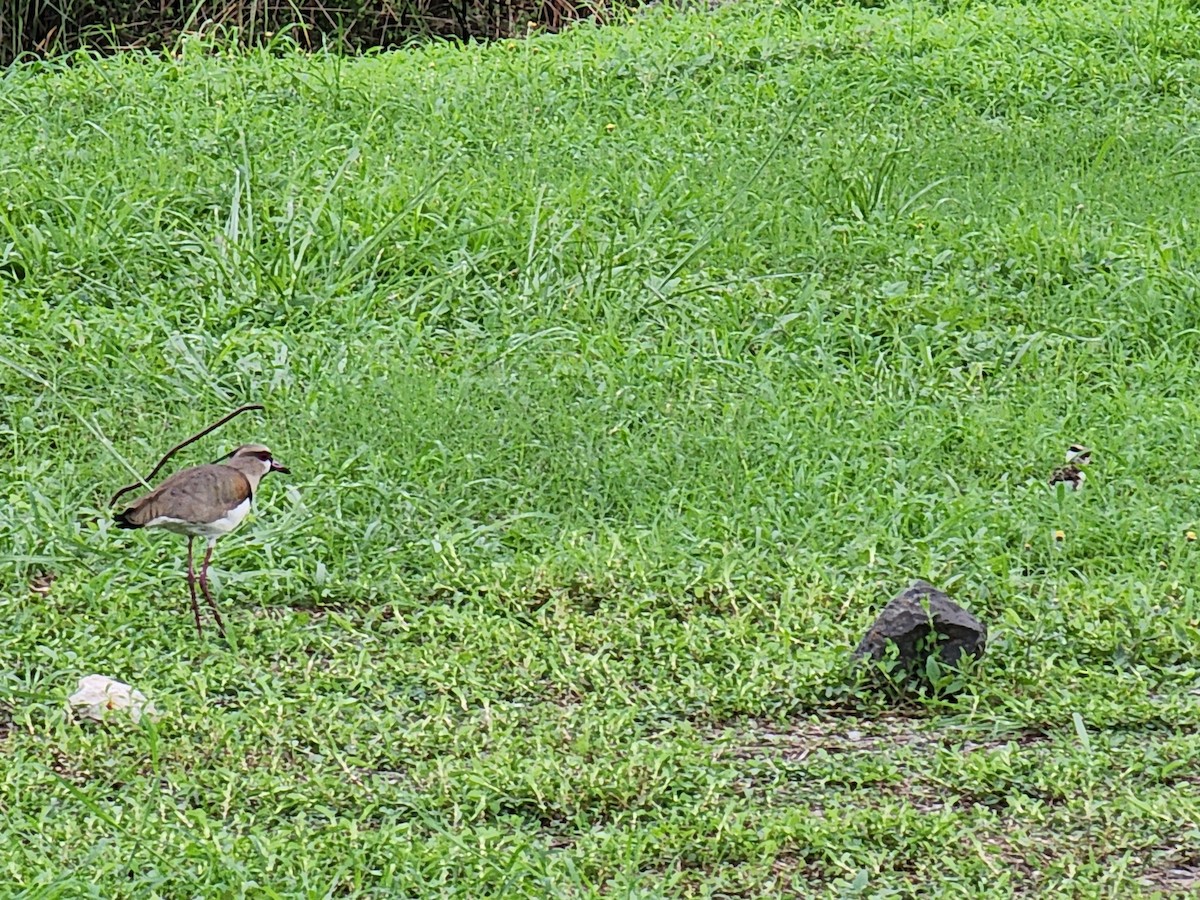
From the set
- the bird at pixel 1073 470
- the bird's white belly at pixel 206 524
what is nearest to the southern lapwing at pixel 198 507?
the bird's white belly at pixel 206 524

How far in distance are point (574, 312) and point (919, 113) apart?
2427 millimetres

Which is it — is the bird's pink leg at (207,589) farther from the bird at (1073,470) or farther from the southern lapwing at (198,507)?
the bird at (1073,470)

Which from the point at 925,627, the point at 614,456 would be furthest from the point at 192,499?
the point at 925,627

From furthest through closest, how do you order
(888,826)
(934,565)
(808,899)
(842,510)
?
(842,510), (934,565), (888,826), (808,899)

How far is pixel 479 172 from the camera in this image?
22.6ft

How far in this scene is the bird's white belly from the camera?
404 centimetres

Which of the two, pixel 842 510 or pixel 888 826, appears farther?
pixel 842 510

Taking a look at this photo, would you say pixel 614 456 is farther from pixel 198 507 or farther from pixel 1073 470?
pixel 198 507

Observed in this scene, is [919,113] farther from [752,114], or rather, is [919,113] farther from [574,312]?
[574,312]

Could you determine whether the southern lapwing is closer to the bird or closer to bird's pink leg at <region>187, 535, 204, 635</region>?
bird's pink leg at <region>187, 535, 204, 635</region>

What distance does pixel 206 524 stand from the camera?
4.06 metres

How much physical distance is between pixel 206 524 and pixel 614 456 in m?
1.39

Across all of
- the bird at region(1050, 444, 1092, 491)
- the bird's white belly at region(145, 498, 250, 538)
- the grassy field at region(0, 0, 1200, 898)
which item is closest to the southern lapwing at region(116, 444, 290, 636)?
the bird's white belly at region(145, 498, 250, 538)

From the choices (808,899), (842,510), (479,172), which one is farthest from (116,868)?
(479,172)
